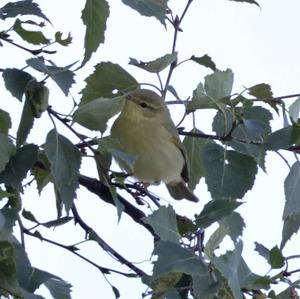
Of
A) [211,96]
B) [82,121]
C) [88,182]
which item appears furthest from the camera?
[88,182]

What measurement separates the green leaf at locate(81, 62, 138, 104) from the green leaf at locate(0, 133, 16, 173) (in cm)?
40

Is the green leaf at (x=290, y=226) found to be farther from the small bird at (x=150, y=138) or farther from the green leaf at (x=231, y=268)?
the small bird at (x=150, y=138)

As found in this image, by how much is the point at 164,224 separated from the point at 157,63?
712mm

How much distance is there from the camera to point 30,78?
2.35 metres

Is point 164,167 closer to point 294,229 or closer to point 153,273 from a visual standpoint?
point 294,229

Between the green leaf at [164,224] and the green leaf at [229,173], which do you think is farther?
the green leaf at [229,173]

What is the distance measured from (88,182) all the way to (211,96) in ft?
3.30

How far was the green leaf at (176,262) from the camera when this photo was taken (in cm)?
193

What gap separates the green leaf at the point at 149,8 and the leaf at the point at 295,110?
419 millimetres

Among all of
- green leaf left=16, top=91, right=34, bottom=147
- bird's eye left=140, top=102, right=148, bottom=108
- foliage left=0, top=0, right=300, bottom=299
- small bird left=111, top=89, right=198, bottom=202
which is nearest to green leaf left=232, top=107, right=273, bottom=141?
foliage left=0, top=0, right=300, bottom=299

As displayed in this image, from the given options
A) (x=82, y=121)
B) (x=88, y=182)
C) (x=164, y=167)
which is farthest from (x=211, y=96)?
(x=164, y=167)

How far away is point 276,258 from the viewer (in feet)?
7.19

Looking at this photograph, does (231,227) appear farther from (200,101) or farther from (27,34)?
(27,34)

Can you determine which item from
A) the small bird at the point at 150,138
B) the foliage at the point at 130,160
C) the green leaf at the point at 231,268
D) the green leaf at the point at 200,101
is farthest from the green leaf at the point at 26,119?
the small bird at the point at 150,138
